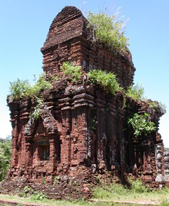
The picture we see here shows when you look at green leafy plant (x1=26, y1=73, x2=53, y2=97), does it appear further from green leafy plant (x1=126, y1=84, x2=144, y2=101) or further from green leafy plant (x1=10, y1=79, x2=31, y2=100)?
green leafy plant (x1=126, y1=84, x2=144, y2=101)

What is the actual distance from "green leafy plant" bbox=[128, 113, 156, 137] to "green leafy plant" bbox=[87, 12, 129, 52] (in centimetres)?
360

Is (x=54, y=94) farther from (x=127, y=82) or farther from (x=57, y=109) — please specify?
(x=127, y=82)

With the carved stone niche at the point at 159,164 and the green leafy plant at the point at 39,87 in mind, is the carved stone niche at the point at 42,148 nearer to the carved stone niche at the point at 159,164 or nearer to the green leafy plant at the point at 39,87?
the green leafy plant at the point at 39,87

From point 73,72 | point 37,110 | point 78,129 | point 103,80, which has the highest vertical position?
point 73,72

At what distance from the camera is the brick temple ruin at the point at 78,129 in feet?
31.6

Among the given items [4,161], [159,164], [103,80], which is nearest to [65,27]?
[103,80]

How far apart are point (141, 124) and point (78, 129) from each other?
11.7 ft

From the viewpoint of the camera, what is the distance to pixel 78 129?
962cm

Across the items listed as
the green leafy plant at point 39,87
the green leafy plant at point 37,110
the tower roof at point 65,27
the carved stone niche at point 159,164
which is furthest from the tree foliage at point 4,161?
the carved stone niche at point 159,164

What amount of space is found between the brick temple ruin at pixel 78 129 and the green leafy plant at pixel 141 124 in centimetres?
28

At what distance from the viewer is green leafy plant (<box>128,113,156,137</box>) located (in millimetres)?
11812

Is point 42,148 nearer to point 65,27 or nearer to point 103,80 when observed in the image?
point 103,80

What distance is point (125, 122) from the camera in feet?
40.2

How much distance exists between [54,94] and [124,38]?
468cm
